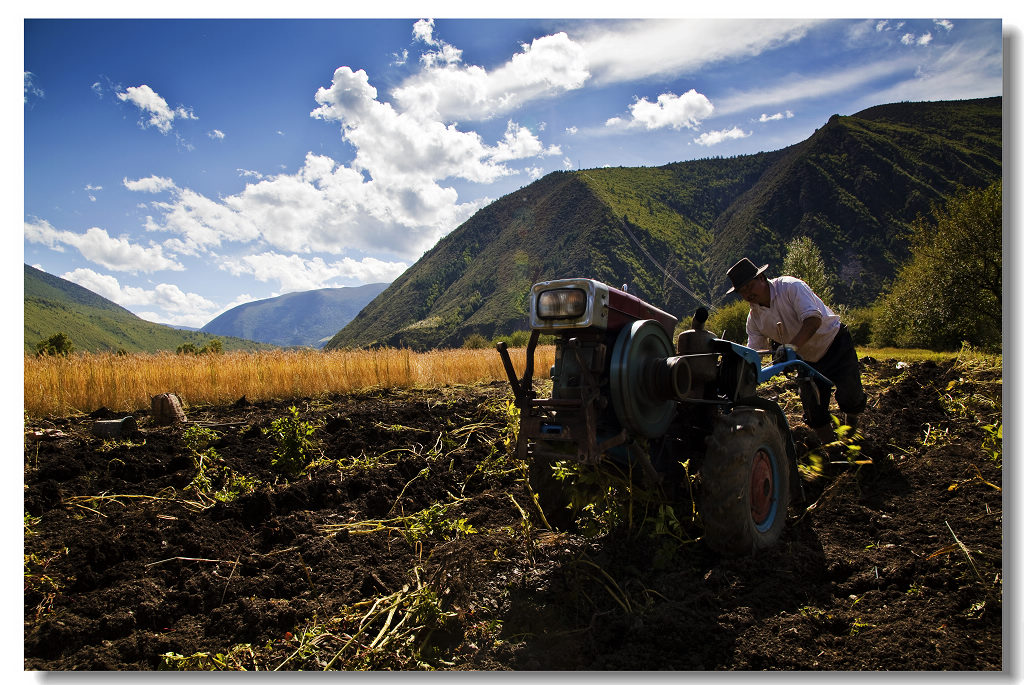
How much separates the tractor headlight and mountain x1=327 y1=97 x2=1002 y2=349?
4475cm

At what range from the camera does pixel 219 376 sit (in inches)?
435

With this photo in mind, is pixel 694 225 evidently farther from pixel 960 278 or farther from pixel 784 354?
pixel 784 354

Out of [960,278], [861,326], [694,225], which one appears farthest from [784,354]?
[694,225]

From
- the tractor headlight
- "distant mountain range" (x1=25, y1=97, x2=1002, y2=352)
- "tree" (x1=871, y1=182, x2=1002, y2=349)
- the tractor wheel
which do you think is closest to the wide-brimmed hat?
the tractor wheel

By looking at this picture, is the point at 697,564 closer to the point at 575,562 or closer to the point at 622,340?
the point at 575,562

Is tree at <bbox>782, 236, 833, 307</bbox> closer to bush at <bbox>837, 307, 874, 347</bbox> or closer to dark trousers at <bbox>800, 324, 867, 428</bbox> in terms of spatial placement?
bush at <bbox>837, 307, 874, 347</bbox>

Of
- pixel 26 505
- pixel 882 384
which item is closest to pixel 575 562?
pixel 26 505

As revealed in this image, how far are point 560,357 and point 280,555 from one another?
215 cm

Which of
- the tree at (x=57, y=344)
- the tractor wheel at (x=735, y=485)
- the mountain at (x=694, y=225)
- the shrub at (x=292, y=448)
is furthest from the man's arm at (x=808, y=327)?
the mountain at (x=694, y=225)

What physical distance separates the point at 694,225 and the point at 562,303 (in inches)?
3307

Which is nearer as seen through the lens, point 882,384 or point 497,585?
point 497,585

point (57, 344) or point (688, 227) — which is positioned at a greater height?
point (688, 227)

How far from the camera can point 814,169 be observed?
256 feet

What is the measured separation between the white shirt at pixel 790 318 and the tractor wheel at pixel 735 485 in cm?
151
